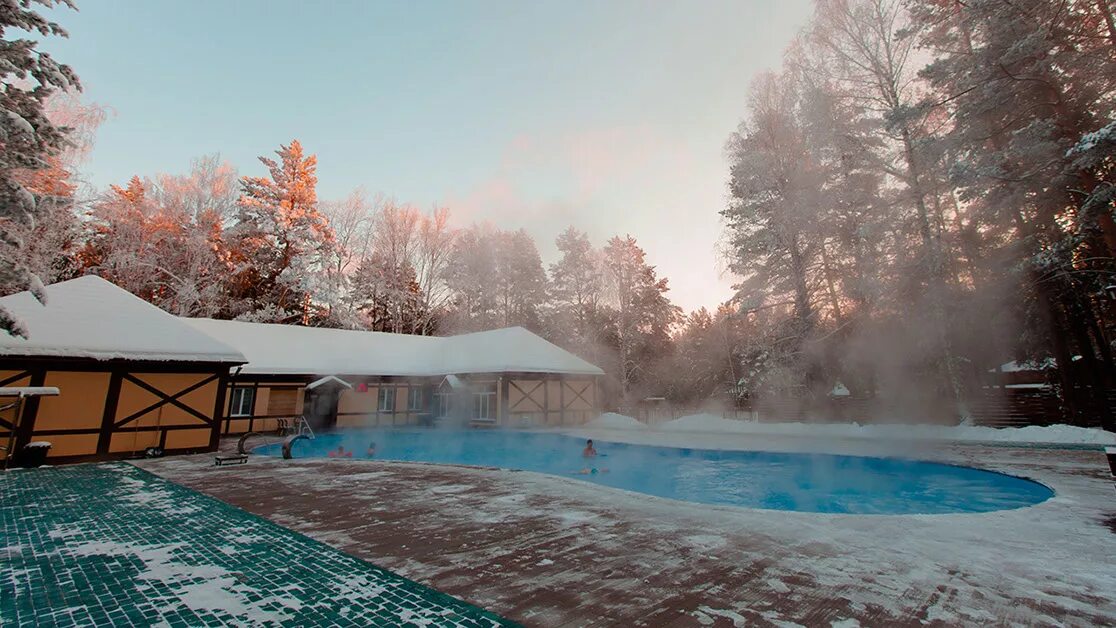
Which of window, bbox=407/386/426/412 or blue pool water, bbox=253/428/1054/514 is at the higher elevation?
window, bbox=407/386/426/412

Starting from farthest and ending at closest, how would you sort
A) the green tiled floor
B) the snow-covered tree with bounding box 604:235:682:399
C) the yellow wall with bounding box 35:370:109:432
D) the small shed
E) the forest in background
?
the snow-covered tree with bounding box 604:235:682:399, the forest in background, the yellow wall with bounding box 35:370:109:432, the small shed, the green tiled floor

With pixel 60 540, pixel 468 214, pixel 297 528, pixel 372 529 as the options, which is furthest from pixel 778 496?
pixel 468 214

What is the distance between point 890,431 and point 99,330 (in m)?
22.6

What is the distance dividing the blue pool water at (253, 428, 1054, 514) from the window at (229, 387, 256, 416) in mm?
2937

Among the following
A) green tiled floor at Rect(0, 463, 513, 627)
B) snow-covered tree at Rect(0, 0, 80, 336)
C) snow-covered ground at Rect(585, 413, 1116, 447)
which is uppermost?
snow-covered tree at Rect(0, 0, 80, 336)

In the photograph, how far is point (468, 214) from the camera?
35375 mm

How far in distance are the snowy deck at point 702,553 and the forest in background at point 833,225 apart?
529 cm

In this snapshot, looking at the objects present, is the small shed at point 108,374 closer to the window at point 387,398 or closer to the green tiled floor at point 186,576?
the green tiled floor at point 186,576

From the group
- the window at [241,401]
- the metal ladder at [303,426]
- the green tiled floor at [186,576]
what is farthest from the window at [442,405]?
the green tiled floor at [186,576]

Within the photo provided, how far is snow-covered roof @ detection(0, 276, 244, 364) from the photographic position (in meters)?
9.44

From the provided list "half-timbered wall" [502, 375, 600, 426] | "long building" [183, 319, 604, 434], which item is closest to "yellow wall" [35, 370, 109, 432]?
"long building" [183, 319, 604, 434]

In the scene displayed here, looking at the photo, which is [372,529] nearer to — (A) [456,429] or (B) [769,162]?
(A) [456,429]

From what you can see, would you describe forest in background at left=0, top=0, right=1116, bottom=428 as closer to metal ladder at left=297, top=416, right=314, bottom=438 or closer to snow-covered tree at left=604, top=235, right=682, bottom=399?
snow-covered tree at left=604, top=235, right=682, bottom=399

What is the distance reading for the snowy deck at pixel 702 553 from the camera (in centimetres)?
309
